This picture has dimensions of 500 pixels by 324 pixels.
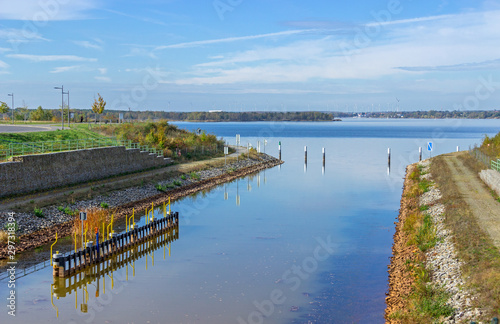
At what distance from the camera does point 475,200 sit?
28.2m

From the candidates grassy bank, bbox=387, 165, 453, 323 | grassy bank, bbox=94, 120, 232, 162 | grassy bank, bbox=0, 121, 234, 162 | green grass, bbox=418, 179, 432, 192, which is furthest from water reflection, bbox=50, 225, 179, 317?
grassy bank, bbox=94, 120, 232, 162

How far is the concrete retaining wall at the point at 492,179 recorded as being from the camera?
98.5 ft

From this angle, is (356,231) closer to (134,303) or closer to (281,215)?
(281,215)

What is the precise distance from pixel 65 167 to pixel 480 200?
25529 millimetres

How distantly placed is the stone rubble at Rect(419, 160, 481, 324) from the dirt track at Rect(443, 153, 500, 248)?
1.54m

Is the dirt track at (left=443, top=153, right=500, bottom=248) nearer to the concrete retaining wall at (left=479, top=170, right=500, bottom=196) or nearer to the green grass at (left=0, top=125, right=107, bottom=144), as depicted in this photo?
the concrete retaining wall at (left=479, top=170, right=500, bottom=196)

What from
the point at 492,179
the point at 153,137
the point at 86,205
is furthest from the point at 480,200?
the point at 153,137

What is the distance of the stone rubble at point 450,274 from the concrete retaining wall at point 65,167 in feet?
72.4

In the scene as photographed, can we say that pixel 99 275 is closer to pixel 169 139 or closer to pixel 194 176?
pixel 194 176

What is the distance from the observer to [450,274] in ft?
54.6

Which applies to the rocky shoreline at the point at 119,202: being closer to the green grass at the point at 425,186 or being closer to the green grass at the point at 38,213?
the green grass at the point at 38,213

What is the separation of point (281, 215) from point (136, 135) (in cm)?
2992

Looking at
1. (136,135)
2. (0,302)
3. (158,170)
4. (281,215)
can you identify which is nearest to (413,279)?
(0,302)

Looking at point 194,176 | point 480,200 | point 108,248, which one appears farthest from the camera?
point 194,176
